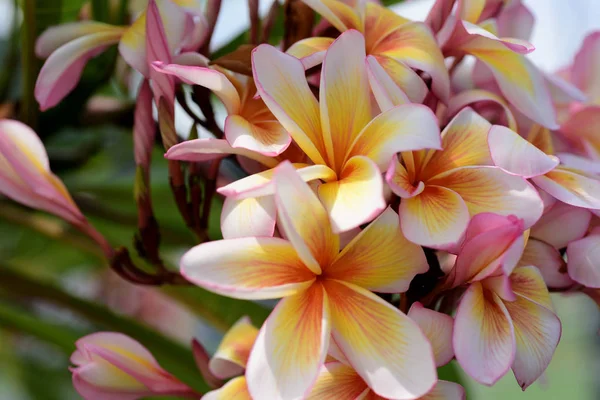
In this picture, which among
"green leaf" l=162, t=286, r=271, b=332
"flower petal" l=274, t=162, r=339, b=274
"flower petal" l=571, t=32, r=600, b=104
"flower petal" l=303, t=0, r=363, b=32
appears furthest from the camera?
"green leaf" l=162, t=286, r=271, b=332

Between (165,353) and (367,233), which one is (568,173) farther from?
(165,353)

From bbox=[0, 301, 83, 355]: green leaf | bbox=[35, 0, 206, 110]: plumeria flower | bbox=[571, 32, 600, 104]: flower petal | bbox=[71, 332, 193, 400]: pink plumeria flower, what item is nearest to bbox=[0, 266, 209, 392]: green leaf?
bbox=[0, 301, 83, 355]: green leaf

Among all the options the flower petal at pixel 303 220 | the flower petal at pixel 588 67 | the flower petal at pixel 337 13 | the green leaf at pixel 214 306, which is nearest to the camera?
the flower petal at pixel 303 220

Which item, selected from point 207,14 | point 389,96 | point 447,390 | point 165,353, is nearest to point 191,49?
point 207,14

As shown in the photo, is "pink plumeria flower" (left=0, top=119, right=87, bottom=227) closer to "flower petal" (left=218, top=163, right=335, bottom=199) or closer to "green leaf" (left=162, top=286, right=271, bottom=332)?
"flower petal" (left=218, top=163, right=335, bottom=199)

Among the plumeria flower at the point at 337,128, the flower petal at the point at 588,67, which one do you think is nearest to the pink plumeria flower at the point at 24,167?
the plumeria flower at the point at 337,128

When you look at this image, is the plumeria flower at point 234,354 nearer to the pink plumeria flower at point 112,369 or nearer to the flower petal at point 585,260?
the pink plumeria flower at point 112,369

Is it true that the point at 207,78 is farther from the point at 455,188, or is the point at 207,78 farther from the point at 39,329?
the point at 39,329

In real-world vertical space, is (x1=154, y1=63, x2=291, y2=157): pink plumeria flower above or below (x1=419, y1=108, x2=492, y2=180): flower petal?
above
